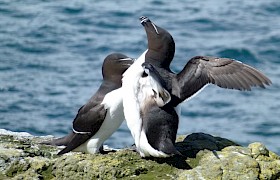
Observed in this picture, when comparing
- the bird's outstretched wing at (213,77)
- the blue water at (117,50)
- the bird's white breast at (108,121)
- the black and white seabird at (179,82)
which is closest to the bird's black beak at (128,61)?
the bird's white breast at (108,121)

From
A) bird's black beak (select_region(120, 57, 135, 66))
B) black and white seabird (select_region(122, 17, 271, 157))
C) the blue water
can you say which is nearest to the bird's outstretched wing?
black and white seabird (select_region(122, 17, 271, 157))

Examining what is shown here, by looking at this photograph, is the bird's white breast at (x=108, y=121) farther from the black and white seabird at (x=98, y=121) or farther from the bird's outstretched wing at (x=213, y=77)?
the bird's outstretched wing at (x=213, y=77)

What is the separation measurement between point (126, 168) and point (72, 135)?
1.47 metres

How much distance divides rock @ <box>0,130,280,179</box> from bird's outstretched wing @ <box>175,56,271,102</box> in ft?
1.72

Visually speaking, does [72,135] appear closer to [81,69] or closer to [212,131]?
[212,131]

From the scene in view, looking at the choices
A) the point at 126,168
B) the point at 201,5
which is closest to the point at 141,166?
the point at 126,168

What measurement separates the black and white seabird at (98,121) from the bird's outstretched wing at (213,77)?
81 cm

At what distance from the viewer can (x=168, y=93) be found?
776 centimetres

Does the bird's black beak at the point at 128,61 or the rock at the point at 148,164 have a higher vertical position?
the bird's black beak at the point at 128,61

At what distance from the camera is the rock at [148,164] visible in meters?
7.15

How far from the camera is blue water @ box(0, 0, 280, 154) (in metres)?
16.7

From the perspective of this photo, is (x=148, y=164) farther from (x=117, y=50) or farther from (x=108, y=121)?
(x=117, y=50)

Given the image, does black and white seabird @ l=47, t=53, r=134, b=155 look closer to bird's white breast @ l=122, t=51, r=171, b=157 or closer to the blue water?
bird's white breast @ l=122, t=51, r=171, b=157

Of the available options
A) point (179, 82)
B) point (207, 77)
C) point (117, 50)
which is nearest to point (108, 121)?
point (179, 82)
